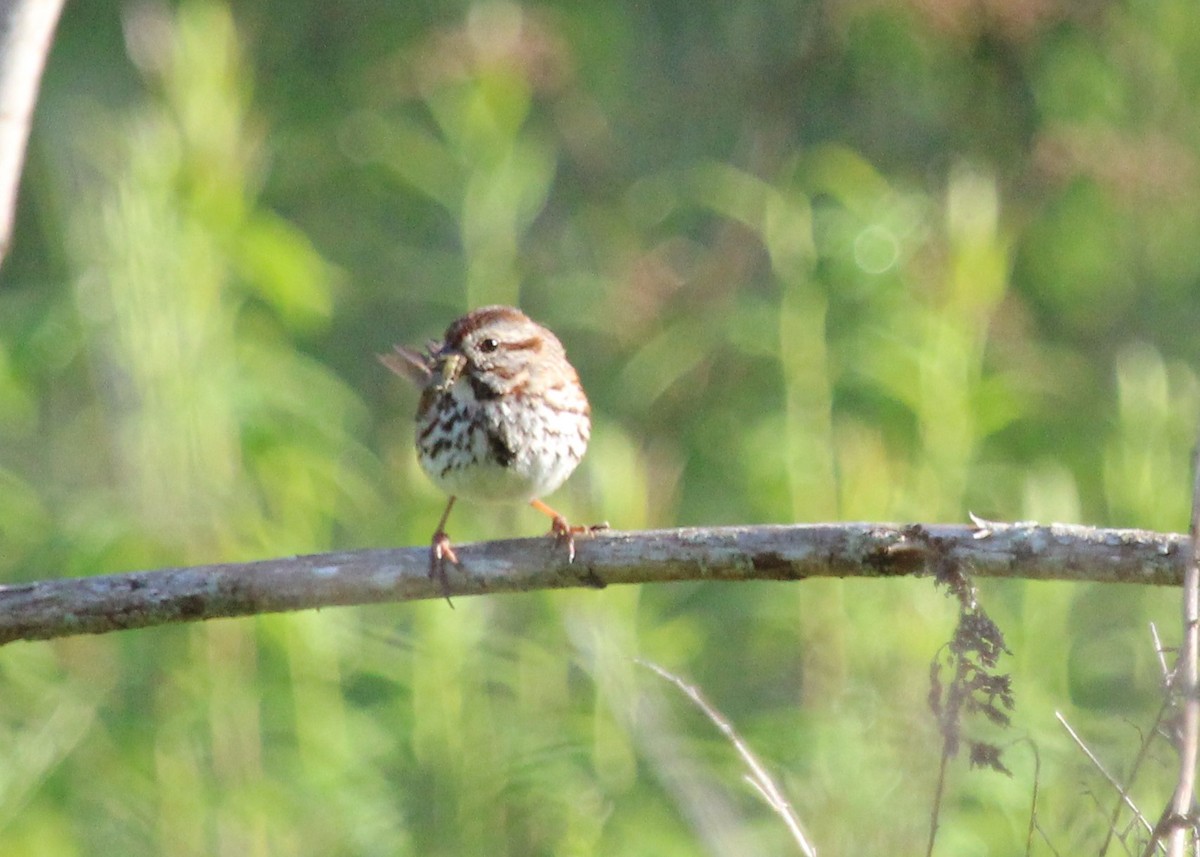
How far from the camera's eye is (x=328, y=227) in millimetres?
9383

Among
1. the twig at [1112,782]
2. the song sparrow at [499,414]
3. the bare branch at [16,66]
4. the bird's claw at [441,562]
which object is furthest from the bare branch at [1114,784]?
the bare branch at [16,66]

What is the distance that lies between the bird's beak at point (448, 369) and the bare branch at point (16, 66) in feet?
4.70

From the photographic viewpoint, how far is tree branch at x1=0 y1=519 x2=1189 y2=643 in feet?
10.2

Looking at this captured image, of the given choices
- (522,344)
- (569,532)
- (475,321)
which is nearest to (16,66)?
(569,532)

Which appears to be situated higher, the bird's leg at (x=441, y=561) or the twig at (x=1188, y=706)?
the bird's leg at (x=441, y=561)

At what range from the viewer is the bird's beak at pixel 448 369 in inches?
175

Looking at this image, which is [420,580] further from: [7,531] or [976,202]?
[976,202]

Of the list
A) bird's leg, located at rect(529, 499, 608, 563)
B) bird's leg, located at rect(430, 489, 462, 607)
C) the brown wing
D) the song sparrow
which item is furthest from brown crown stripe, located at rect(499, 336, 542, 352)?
bird's leg, located at rect(430, 489, 462, 607)

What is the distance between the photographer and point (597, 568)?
3406mm

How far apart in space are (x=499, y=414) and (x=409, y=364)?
0.59 m

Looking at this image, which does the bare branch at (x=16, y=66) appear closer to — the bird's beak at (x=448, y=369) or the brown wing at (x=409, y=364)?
the bird's beak at (x=448, y=369)

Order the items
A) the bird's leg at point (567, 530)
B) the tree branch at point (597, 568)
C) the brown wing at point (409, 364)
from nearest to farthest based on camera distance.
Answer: the tree branch at point (597, 568) < the bird's leg at point (567, 530) < the brown wing at point (409, 364)

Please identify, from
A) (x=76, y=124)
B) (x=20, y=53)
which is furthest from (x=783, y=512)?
(x=76, y=124)

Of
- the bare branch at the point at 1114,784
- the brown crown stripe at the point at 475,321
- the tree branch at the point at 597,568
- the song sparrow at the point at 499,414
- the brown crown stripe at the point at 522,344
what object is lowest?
the bare branch at the point at 1114,784
